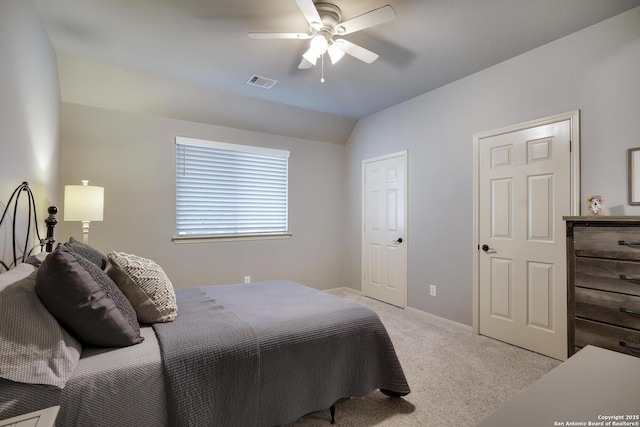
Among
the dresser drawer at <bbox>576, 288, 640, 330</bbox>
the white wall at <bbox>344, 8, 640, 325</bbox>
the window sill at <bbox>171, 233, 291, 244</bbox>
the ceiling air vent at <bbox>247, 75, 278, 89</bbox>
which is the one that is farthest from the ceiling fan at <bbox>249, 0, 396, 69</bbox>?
the window sill at <bbox>171, 233, 291, 244</bbox>

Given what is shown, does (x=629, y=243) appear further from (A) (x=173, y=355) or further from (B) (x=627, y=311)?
(A) (x=173, y=355)

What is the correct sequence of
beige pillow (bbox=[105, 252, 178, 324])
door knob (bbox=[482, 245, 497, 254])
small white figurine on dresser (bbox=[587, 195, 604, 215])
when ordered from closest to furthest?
beige pillow (bbox=[105, 252, 178, 324]) → small white figurine on dresser (bbox=[587, 195, 604, 215]) → door knob (bbox=[482, 245, 497, 254])

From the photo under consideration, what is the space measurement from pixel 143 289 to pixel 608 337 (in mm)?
2861

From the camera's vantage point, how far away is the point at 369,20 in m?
2.00

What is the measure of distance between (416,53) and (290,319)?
8.39 ft

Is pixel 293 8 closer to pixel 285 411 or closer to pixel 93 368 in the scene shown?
pixel 93 368

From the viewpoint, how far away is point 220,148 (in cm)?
404

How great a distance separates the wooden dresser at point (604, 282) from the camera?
184 centimetres

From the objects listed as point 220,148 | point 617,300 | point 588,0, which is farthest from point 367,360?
point 220,148

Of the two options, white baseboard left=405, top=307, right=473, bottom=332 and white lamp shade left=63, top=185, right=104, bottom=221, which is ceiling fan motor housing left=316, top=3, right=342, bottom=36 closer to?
white lamp shade left=63, top=185, right=104, bottom=221

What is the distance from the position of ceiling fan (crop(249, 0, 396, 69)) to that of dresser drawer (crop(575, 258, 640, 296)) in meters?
2.08

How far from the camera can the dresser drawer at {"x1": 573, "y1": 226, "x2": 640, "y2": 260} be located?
185 cm

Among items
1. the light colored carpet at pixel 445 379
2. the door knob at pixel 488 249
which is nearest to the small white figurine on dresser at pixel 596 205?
the door knob at pixel 488 249

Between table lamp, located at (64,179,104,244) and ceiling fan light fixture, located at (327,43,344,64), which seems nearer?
ceiling fan light fixture, located at (327,43,344,64)
